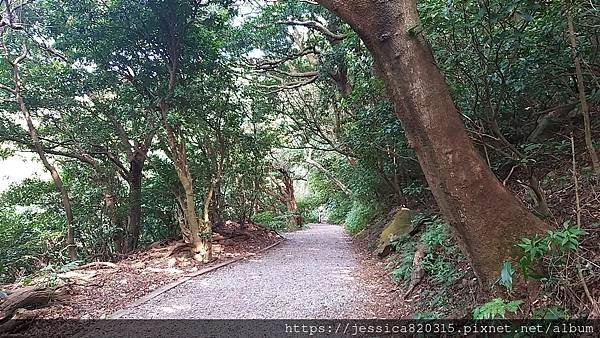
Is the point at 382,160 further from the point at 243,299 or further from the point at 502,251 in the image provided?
the point at 502,251

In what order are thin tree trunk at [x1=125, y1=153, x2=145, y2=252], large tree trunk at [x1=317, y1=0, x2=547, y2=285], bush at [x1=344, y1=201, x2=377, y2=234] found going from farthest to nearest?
bush at [x1=344, y1=201, x2=377, y2=234], thin tree trunk at [x1=125, y1=153, x2=145, y2=252], large tree trunk at [x1=317, y1=0, x2=547, y2=285]

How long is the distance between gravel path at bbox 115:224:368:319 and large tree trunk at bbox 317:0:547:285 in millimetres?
2093

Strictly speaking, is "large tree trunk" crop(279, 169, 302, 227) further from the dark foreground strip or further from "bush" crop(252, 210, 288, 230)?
the dark foreground strip

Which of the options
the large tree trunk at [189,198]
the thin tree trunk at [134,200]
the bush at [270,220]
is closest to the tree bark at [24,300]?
the large tree trunk at [189,198]

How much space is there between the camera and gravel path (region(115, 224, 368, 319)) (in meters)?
4.28

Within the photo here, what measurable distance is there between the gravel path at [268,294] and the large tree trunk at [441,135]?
2.09m

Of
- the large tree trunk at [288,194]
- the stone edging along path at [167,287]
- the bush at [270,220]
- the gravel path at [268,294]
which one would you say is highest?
the large tree trunk at [288,194]

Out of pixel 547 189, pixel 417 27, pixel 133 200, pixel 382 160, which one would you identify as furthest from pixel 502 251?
pixel 133 200

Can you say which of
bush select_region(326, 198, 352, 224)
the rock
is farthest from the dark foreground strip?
bush select_region(326, 198, 352, 224)

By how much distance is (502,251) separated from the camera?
2428mm

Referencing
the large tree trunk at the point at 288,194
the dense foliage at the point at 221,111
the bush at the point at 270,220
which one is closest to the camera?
the dense foliage at the point at 221,111

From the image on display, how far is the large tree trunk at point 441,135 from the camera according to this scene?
7.88 ft

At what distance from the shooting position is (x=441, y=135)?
2398mm

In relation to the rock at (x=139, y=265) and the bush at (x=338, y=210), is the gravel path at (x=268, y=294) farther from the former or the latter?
the bush at (x=338, y=210)
